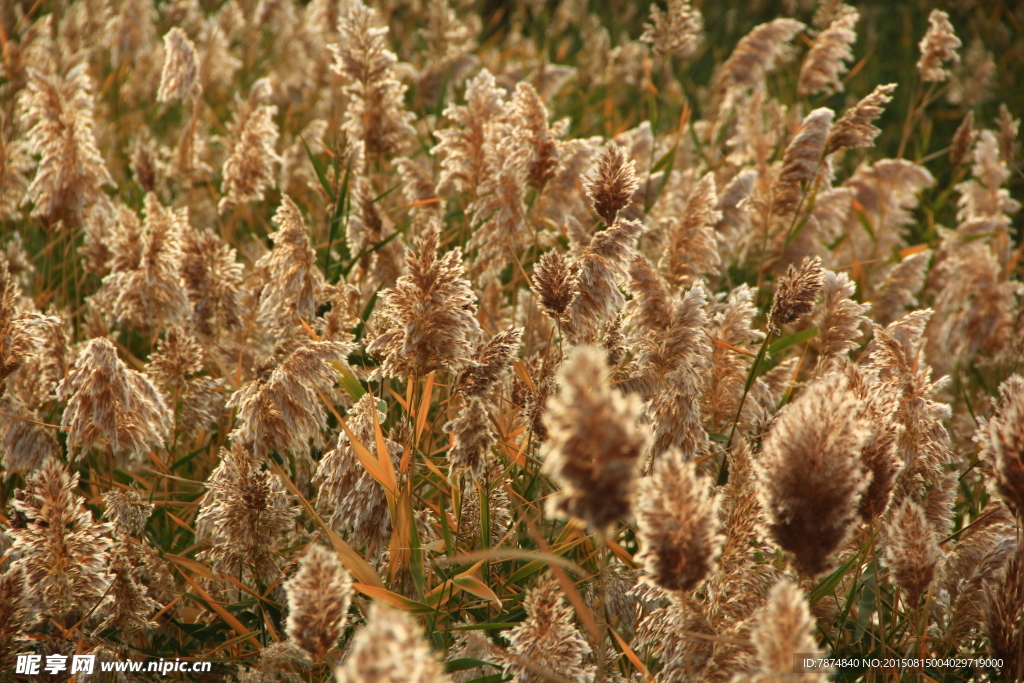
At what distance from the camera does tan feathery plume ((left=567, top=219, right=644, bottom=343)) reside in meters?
1.73

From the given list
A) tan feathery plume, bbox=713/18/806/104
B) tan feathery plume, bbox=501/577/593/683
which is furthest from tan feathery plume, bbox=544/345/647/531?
tan feathery plume, bbox=713/18/806/104

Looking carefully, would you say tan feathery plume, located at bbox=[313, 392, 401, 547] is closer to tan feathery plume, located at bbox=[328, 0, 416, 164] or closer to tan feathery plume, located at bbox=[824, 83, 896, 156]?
tan feathery plume, located at bbox=[328, 0, 416, 164]

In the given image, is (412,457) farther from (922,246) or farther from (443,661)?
(922,246)

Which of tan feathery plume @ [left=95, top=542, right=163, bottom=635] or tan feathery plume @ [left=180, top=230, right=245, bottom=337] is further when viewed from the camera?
tan feathery plume @ [left=180, top=230, right=245, bottom=337]

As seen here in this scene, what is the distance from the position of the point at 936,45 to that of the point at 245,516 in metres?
3.25

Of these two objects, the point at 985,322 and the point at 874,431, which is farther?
the point at 985,322

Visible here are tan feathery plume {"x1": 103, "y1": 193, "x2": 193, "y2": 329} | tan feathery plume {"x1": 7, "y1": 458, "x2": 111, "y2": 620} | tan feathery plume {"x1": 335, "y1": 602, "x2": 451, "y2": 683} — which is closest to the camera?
tan feathery plume {"x1": 335, "y1": 602, "x2": 451, "y2": 683}

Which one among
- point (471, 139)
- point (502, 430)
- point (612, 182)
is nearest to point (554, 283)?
point (612, 182)

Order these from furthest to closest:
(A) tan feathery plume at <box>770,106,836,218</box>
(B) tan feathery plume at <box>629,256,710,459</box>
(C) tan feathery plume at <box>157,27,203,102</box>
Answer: (C) tan feathery plume at <box>157,27,203,102</box>
(A) tan feathery plume at <box>770,106,836,218</box>
(B) tan feathery plume at <box>629,256,710,459</box>

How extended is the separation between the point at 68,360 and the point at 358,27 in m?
1.53

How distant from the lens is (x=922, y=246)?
3.55 metres

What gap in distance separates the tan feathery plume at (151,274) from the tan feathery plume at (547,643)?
1.39m

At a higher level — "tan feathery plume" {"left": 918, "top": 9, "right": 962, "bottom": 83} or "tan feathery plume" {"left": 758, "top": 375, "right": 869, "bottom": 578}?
"tan feathery plume" {"left": 918, "top": 9, "right": 962, "bottom": 83}

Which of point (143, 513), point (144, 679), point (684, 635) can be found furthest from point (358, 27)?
point (684, 635)
